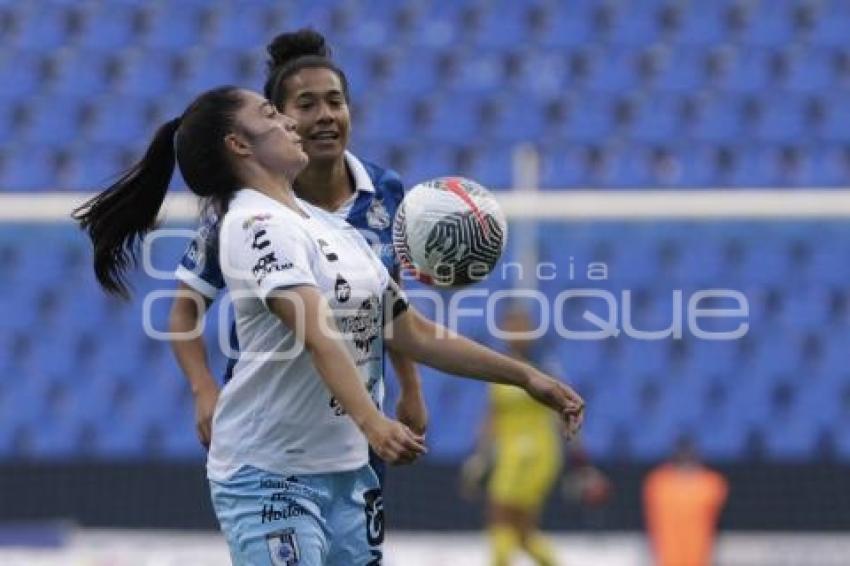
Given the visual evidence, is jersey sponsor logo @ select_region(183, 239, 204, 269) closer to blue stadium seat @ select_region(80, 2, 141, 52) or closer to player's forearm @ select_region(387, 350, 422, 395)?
player's forearm @ select_region(387, 350, 422, 395)

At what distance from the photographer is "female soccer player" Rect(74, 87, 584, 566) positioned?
378 centimetres

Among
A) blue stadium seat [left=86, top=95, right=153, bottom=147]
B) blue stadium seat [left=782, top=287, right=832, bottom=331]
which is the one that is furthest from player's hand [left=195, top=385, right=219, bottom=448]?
blue stadium seat [left=86, top=95, right=153, bottom=147]

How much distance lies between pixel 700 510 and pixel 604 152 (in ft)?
8.11

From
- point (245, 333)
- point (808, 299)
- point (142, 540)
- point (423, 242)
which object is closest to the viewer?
point (245, 333)

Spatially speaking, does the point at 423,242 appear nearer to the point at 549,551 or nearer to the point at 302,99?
the point at 302,99

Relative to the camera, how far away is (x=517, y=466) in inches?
407

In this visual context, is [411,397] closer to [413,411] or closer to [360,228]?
[413,411]

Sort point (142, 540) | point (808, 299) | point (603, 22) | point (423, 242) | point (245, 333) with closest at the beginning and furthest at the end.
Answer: point (245, 333), point (423, 242), point (142, 540), point (808, 299), point (603, 22)

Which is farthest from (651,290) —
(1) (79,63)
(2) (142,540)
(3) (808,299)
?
(1) (79,63)

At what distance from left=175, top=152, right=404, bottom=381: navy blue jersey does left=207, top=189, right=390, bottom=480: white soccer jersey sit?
0.18m

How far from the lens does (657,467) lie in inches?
363

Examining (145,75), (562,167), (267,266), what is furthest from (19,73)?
(267,266)

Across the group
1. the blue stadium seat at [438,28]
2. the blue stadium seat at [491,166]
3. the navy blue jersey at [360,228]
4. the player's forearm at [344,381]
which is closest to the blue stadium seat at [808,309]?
the blue stadium seat at [491,166]

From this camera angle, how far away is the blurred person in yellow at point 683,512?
9086mm
